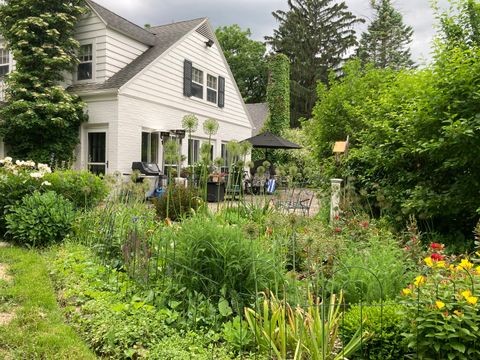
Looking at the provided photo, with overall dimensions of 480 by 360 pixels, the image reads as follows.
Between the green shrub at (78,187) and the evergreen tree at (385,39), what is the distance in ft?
102

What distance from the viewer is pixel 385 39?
110ft

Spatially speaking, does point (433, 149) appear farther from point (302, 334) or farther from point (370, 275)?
point (302, 334)

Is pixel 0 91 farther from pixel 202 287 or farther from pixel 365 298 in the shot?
pixel 365 298

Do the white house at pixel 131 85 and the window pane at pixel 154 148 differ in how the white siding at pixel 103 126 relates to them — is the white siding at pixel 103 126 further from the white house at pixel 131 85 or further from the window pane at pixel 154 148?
the window pane at pixel 154 148

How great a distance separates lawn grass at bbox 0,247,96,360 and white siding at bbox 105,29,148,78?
29.8 ft

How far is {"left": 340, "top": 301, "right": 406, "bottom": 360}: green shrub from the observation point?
2.13 metres

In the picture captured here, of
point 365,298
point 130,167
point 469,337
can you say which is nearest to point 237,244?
point 365,298

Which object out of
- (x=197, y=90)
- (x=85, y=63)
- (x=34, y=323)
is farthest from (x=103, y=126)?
(x=34, y=323)

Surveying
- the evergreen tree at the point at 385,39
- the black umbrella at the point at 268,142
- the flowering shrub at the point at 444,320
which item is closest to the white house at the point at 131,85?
the black umbrella at the point at 268,142

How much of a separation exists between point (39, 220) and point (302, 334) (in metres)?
4.10

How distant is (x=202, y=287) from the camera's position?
9.33 ft

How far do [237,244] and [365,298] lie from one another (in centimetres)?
104

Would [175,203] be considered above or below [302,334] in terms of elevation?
above

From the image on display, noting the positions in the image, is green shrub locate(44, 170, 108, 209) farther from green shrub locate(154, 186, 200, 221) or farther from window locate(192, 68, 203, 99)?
window locate(192, 68, 203, 99)
